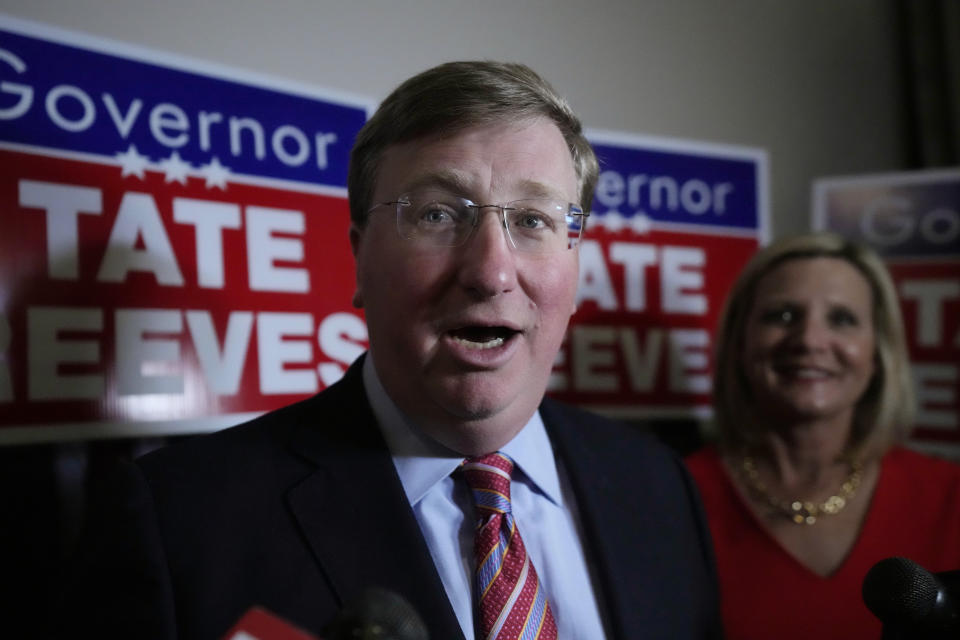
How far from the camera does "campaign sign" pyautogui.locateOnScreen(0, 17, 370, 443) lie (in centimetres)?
131

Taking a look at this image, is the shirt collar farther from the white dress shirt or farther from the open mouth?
the open mouth

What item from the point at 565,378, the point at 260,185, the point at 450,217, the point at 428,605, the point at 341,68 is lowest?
the point at 428,605

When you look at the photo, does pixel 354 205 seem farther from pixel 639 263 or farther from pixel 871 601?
pixel 639 263

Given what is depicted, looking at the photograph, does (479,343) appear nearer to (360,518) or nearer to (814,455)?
(360,518)

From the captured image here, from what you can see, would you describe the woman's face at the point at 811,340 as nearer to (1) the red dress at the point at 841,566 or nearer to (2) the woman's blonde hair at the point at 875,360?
(2) the woman's blonde hair at the point at 875,360

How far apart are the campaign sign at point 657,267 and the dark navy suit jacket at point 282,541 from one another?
3.00 ft

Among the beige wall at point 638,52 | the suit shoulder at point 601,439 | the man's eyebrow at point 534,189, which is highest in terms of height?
the beige wall at point 638,52

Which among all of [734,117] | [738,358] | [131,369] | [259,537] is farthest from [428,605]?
[734,117]

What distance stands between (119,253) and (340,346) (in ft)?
1.54

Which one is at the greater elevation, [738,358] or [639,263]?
[639,263]

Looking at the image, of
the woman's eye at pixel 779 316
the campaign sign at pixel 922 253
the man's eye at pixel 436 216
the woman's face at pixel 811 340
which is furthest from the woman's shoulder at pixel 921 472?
the man's eye at pixel 436 216

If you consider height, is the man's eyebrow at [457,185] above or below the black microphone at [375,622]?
above

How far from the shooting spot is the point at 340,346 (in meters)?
1.66

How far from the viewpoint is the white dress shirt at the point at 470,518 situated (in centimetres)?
110
